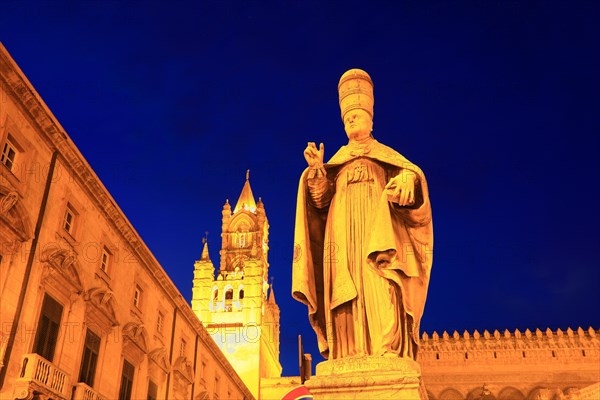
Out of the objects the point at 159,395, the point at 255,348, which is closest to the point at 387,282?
the point at 159,395

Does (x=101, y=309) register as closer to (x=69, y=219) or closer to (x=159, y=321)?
(x=69, y=219)

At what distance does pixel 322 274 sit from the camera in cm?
481

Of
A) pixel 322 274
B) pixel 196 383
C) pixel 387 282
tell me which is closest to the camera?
pixel 387 282

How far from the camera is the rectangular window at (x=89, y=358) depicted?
55.3 feet

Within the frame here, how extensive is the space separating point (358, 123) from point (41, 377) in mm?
12313

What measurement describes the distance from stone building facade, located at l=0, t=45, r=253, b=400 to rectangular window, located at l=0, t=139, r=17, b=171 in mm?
27

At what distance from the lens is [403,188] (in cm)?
446

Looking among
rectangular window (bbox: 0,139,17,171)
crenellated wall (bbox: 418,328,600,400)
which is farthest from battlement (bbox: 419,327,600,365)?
rectangular window (bbox: 0,139,17,171)

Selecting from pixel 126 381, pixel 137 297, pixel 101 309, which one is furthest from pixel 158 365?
pixel 101 309

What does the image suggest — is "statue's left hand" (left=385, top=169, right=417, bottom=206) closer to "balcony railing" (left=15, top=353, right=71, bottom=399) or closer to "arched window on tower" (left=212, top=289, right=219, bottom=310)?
"balcony railing" (left=15, top=353, right=71, bottom=399)

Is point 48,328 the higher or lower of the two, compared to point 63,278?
lower

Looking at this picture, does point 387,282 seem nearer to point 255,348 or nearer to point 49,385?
point 49,385

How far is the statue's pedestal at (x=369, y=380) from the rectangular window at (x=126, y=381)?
1753 cm

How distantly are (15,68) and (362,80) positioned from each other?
11723mm
